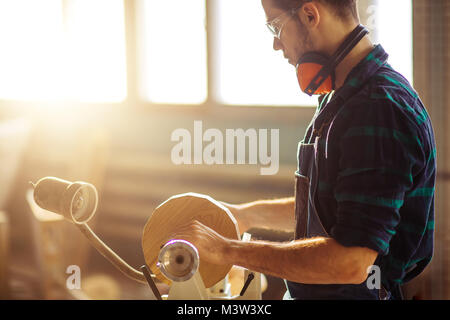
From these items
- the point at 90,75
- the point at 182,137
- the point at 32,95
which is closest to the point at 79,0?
the point at 90,75

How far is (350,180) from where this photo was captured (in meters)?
1.27

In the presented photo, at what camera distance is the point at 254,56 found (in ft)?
14.2

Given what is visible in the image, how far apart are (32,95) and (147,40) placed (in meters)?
1.35

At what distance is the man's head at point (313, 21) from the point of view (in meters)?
1.42

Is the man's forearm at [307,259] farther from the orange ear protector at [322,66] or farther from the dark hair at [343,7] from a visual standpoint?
the dark hair at [343,7]

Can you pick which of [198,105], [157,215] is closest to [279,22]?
[157,215]

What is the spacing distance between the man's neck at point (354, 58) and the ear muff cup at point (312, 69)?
0.03 metres

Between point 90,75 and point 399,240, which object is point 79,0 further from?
point 399,240

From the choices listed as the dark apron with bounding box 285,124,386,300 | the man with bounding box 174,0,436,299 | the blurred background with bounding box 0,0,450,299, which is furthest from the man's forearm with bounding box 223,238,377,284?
the blurred background with bounding box 0,0,450,299

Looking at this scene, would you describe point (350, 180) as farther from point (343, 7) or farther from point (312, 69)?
point (343, 7)

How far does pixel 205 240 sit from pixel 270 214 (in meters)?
0.56

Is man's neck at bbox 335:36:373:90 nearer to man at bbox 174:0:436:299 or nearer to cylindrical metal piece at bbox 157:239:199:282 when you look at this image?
man at bbox 174:0:436:299

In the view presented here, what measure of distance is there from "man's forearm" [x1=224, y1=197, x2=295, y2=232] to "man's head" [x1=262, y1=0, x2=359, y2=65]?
1.67ft

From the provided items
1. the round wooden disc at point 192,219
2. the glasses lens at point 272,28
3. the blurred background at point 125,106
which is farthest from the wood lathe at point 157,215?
the blurred background at point 125,106
